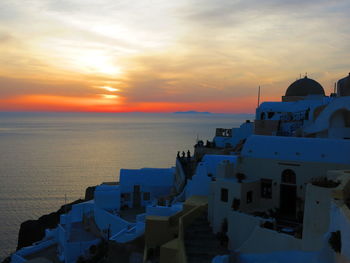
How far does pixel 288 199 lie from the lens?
1692 centimetres

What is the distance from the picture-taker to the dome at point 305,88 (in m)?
35.2

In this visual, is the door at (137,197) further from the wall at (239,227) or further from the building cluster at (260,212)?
the wall at (239,227)

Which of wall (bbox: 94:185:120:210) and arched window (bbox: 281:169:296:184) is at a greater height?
arched window (bbox: 281:169:296:184)

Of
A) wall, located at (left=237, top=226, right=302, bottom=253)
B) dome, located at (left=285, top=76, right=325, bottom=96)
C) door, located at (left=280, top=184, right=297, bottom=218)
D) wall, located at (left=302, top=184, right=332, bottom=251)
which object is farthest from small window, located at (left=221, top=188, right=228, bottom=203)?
dome, located at (left=285, top=76, right=325, bottom=96)

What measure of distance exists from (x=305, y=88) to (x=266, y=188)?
21661 millimetres

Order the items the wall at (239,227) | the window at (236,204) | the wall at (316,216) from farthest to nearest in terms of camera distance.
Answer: the window at (236,204), the wall at (239,227), the wall at (316,216)

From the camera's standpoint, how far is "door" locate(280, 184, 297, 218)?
16.7m

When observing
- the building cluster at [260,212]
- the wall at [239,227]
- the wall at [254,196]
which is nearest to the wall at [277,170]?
the building cluster at [260,212]

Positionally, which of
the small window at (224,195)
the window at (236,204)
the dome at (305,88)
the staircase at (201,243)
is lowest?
the staircase at (201,243)

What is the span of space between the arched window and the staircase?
4.61m

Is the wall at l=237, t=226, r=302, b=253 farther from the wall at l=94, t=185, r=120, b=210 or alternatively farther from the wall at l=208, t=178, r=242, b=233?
the wall at l=94, t=185, r=120, b=210

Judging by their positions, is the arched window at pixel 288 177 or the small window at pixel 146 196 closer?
the arched window at pixel 288 177

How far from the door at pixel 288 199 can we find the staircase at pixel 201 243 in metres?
3.82

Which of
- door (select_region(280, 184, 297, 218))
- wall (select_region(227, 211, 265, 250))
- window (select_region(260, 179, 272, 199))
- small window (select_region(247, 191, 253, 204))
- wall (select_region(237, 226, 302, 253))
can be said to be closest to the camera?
wall (select_region(237, 226, 302, 253))
